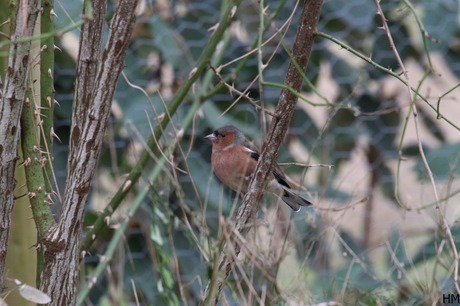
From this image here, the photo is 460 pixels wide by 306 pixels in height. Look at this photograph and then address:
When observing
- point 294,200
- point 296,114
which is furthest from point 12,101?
point 296,114

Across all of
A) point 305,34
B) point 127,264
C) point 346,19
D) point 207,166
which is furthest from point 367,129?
point 305,34

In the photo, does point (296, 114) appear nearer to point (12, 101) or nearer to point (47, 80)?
point (47, 80)

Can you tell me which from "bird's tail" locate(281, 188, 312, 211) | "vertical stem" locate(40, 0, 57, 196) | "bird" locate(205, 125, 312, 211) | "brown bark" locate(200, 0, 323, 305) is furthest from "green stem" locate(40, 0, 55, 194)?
"bird's tail" locate(281, 188, 312, 211)

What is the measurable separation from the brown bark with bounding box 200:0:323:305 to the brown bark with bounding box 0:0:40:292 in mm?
213

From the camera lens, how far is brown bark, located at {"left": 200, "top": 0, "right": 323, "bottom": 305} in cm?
83

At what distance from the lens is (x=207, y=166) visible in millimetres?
1951

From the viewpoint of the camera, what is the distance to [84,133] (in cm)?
80

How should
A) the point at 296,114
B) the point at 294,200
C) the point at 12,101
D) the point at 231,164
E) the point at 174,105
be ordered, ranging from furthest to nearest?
the point at 296,114
the point at 231,164
the point at 294,200
the point at 174,105
the point at 12,101

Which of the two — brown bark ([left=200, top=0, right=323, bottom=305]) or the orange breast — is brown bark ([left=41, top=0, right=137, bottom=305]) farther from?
the orange breast

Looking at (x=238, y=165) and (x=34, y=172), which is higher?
(x=34, y=172)

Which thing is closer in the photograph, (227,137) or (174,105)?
(174,105)

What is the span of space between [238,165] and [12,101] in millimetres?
673

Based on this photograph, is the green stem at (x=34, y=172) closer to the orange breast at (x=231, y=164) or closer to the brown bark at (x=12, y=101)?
the brown bark at (x=12, y=101)

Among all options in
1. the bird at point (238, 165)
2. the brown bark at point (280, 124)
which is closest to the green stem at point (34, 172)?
the brown bark at point (280, 124)
